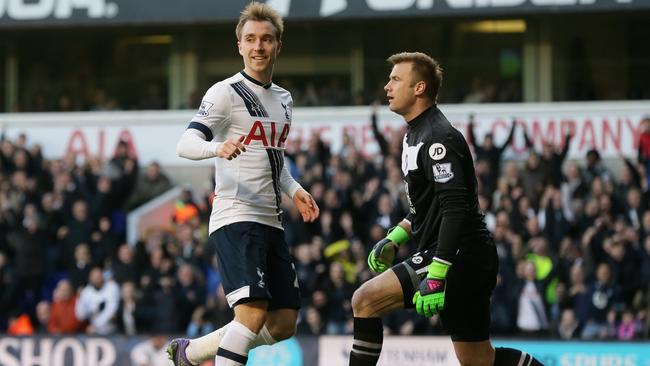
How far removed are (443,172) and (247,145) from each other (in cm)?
120

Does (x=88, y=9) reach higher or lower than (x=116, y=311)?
higher

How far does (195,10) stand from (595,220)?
7708 millimetres

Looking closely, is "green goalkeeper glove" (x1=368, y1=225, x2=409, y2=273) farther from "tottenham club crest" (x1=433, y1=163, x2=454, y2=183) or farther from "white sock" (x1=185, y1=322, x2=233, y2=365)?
"white sock" (x1=185, y1=322, x2=233, y2=365)

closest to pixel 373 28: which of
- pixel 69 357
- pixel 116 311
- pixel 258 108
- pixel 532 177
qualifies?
pixel 532 177

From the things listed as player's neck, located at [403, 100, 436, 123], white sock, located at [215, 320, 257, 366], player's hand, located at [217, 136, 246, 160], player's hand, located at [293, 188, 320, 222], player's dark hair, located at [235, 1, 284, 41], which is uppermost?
player's dark hair, located at [235, 1, 284, 41]

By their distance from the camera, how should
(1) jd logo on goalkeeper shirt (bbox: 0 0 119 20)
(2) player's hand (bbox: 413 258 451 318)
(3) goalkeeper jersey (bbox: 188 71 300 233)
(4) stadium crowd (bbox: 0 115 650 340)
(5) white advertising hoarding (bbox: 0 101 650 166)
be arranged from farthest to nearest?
(1) jd logo on goalkeeper shirt (bbox: 0 0 119 20)
(5) white advertising hoarding (bbox: 0 101 650 166)
(4) stadium crowd (bbox: 0 115 650 340)
(3) goalkeeper jersey (bbox: 188 71 300 233)
(2) player's hand (bbox: 413 258 451 318)

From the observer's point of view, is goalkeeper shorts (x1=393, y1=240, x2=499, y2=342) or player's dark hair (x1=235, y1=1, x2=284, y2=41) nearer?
goalkeeper shorts (x1=393, y1=240, x2=499, y2=342)

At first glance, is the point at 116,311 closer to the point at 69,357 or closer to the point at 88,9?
the point at 69,357

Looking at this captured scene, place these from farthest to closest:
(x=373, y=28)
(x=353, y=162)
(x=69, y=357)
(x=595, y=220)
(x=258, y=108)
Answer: (x=373, y=28) → (x=353, y=162) → (x=595, y=220) → (x=69, y=357) → (x=258, y=108)

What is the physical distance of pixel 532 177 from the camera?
17.7 m

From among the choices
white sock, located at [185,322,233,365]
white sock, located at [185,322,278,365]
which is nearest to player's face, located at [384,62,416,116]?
white sock, located at [185,322,278,365]

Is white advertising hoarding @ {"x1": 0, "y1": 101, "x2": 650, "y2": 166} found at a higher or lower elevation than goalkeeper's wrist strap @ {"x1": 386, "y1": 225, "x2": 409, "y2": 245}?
higher

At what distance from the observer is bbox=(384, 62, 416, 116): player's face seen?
27.5 ft

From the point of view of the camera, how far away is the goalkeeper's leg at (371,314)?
8297 millimetres
